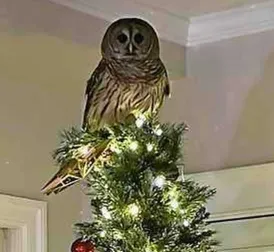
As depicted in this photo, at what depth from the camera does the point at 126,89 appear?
197 cm

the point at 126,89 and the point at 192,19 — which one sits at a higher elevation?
the point at 192,19

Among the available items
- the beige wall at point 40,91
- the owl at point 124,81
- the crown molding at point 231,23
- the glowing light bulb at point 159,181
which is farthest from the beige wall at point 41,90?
the glowing light bulb at point 159,181

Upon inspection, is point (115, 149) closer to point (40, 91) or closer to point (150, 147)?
point (150, 147)

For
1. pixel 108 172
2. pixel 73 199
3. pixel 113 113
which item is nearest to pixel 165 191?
pixel 108 172

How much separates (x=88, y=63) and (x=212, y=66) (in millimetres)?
464

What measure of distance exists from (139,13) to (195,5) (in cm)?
20

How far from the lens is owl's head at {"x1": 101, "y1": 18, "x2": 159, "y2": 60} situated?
1.91 metres

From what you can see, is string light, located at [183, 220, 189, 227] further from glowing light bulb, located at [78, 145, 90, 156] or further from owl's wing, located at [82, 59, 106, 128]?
owl's wing, located at [82, 59, 106, 128]

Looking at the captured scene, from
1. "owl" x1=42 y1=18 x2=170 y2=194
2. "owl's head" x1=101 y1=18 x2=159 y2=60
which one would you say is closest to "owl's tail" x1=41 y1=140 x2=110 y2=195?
"owl" x1=42 y1=18 x2=170 y2=194

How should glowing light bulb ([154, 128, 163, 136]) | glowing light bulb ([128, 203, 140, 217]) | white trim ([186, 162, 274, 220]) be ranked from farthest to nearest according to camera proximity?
white trim ([186, 162, 274, 220]), glowing light bulb ([154, 128, 163, 136]), glowing light bulb ([128, 203, 140, 217])

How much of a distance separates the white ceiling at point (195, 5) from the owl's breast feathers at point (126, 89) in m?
0.82

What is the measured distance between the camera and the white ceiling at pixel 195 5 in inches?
109

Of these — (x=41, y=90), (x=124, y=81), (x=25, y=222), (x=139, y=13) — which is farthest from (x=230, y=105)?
(x=124, y=81)

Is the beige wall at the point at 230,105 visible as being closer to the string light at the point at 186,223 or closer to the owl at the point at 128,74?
the owl at the point at 128,74
